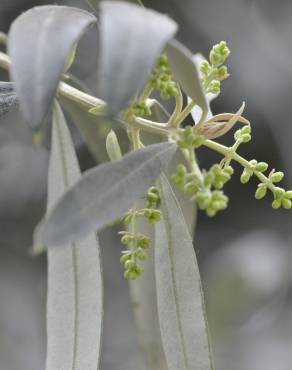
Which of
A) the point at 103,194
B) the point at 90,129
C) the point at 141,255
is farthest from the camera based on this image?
the point at 90,129

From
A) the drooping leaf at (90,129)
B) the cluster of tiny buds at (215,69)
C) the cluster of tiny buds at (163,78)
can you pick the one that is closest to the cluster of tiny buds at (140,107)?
the cluster of tiny buds at (163,78)

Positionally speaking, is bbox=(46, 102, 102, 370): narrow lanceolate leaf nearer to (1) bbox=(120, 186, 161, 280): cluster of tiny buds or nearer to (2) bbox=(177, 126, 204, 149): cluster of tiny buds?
(1) bbox=(120, 186, 161, 280): cluster of tiny buds

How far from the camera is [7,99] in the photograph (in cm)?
100

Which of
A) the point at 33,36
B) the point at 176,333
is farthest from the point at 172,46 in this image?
the point at 176,333

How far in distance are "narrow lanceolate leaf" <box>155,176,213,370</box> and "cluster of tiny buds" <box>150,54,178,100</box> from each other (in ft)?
0.55

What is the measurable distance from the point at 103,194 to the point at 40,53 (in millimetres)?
140

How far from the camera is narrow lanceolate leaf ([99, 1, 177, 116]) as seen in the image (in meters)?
0.59

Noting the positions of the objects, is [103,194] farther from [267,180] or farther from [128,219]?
[267,180]

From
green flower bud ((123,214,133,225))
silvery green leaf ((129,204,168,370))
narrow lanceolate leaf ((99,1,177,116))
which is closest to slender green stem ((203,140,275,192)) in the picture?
green flower bud ((123,214,133,225))

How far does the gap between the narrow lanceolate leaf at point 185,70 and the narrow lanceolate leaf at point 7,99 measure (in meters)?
0.25

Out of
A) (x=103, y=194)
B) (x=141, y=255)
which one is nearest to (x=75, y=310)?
(x=141, y=255)

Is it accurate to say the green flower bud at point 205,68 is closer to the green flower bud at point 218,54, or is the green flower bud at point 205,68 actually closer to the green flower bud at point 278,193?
the green flower bud at point 218,54

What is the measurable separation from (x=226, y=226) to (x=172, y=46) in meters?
2.47

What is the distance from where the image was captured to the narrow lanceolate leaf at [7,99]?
1.00 metres
